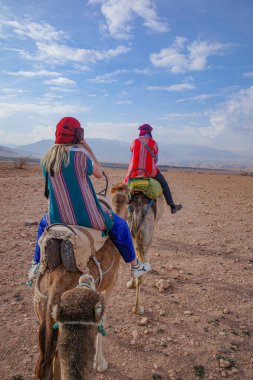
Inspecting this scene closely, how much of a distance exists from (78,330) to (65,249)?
2.77ft

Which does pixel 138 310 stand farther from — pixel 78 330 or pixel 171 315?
pixel 78 330

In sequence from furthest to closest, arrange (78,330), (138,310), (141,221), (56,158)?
(141,221) → (138,310) → (56,158) → (78,330)

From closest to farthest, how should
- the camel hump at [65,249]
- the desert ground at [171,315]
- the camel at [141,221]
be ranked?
the camel hump at [65,249]
the desert ground at [171,315]
the camel at [141,221]

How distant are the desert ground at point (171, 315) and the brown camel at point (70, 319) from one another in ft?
5.10

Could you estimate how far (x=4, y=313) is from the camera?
476 cm

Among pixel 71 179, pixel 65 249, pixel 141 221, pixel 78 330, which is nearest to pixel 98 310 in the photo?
pixel 78 330

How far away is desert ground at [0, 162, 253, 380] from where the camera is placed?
3.86m

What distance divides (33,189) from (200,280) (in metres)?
12.3

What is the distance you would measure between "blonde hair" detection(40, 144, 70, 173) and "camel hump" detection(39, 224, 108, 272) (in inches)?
22.9

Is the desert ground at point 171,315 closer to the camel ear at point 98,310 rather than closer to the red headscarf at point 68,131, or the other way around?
the camel ear at point 98,310

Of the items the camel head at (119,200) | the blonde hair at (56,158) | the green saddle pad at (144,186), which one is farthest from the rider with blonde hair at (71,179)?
the green saddle pad at (144,186)

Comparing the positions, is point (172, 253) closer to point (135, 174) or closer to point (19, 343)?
point (135, 174)

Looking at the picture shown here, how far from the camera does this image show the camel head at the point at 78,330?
1.82m

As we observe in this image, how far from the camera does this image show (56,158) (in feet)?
9.38
